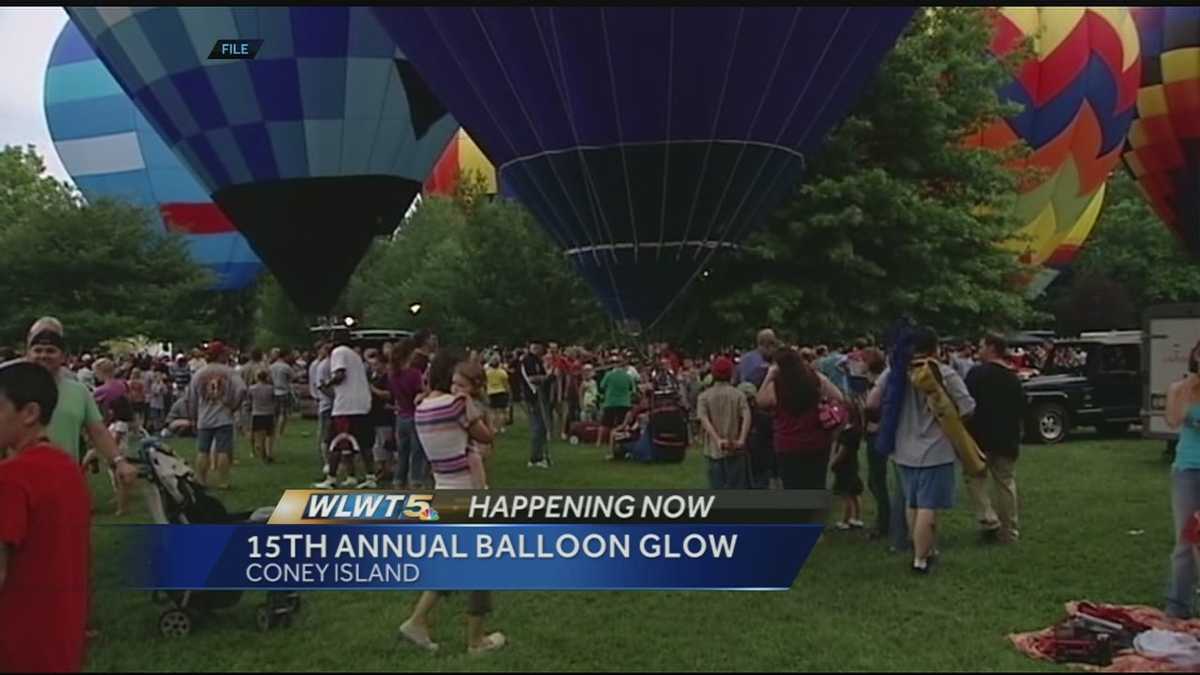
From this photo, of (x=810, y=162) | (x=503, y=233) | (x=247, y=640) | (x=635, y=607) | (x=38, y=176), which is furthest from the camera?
(x=38, y=176)

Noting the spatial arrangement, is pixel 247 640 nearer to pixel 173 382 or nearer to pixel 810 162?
pixel 810 162

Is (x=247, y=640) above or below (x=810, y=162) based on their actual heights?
below

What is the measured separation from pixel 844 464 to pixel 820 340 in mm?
9144

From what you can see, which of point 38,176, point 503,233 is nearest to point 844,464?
point 503,233

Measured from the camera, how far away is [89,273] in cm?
2575

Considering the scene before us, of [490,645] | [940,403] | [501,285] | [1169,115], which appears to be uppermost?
[1169,115]

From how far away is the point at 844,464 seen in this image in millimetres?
8789

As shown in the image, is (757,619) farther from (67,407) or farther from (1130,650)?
(67,407)

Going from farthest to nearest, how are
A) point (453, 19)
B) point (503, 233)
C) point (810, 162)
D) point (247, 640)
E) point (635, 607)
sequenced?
point (503, 233), point (810, 162), point (453, 19), point (635, 607), point (247, 640)

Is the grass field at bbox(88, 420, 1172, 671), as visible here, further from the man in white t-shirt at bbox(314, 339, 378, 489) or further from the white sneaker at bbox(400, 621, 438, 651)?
the man in white t-shirt at bbox(314, 339, 378, 489)

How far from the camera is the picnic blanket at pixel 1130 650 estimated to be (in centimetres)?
507

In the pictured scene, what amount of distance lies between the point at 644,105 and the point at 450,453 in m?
7.27

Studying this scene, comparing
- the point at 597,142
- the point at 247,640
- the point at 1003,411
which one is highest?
the point at 597,142

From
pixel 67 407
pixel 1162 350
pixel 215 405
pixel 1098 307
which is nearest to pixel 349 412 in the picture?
pixel 215 405
